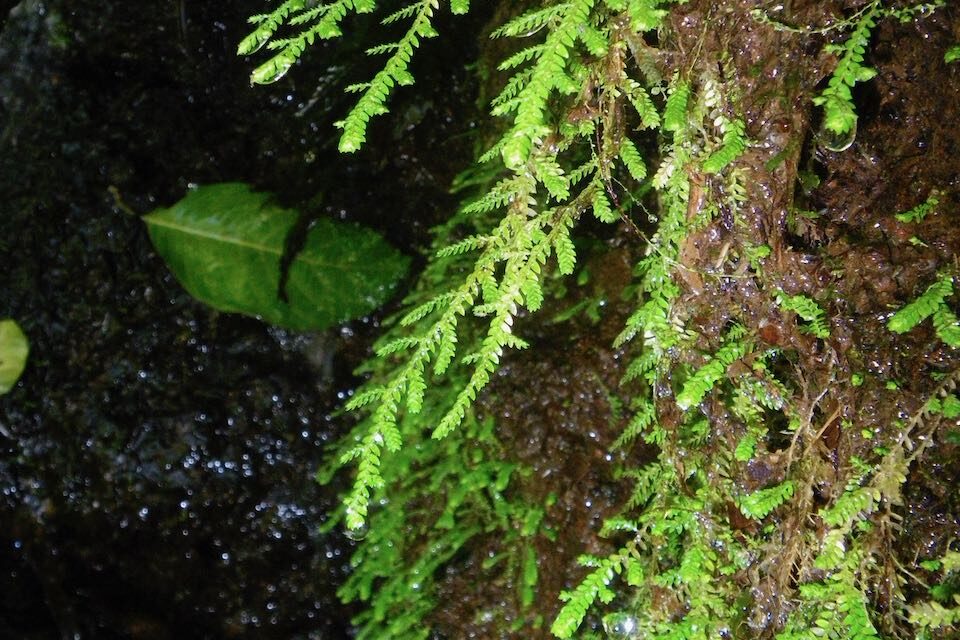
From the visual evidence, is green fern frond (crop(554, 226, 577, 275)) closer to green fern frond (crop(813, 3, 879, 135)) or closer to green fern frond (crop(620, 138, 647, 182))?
green fern frond (crop(620, 138, 647, 182))

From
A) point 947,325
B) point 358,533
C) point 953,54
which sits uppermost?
point 953,54

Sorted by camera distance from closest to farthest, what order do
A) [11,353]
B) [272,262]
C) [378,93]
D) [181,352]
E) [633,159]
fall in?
[378,93] < [633,159] < [272,262] < [181,352] < [11,353]

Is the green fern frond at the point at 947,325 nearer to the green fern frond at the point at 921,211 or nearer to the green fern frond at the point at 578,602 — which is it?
the green fern frond at the point at 921,211

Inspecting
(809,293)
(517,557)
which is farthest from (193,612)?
(809,293)

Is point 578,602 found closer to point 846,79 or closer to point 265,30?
point 846,79

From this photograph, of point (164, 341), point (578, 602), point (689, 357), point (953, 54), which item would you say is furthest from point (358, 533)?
point (953, 54)

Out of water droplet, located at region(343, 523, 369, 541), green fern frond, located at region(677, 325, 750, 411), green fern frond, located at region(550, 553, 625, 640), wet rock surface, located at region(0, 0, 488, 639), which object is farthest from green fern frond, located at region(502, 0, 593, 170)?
water droplet, located at region(343, 523, 369, 541)

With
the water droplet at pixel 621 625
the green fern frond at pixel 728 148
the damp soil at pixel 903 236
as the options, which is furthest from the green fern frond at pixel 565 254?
the water droplet at pixel 621 625

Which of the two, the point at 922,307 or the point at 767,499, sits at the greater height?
the point at 922,307
